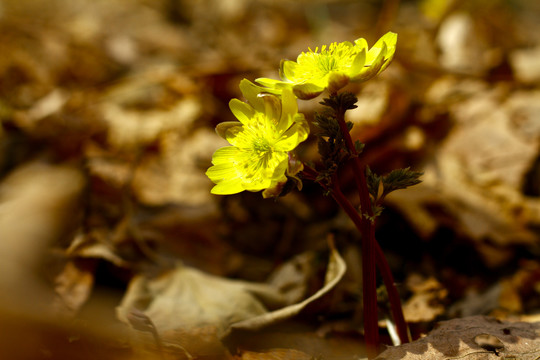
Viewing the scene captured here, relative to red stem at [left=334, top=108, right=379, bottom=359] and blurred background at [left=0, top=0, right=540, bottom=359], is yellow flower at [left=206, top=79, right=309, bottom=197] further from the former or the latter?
blurred background at [left=0, top=0, right=540, bottom=359]

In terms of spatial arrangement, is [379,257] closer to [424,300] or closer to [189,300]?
[424,300]

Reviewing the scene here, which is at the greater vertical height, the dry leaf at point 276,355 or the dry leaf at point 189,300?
the dry leaf at point 189,300

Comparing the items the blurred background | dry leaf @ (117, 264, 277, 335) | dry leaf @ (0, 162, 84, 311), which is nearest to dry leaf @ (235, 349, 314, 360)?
the blurred background

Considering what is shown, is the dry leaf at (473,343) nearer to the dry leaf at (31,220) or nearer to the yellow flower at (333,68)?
the yellow flower at (333,68)

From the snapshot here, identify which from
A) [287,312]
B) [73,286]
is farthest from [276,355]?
[73,286]

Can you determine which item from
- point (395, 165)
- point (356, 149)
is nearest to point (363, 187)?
point (356, 149)

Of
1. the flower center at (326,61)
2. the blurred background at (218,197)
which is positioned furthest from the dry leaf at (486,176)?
the flower center at (326,61)

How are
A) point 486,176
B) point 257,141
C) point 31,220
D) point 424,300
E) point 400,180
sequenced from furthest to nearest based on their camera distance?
point 486,176 < point 31,220 < point 424,300 < point 257,141 < point 400,180

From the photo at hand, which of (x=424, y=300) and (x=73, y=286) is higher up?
(x=73, y=286)
